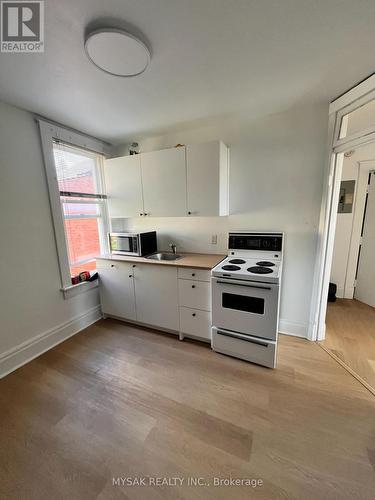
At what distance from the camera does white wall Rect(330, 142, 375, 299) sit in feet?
9.20

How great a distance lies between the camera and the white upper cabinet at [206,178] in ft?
6.73

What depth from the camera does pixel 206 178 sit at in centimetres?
211

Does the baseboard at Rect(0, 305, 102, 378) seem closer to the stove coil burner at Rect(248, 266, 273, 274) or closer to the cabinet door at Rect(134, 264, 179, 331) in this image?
the cabinet door at Rect(134, 264, 179, 331)

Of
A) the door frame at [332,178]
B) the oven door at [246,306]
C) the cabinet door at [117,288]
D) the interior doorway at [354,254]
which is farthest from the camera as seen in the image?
the interior doorway at [354,254]

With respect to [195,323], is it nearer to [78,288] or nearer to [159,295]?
[159,295]

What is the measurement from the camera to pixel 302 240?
2.17m

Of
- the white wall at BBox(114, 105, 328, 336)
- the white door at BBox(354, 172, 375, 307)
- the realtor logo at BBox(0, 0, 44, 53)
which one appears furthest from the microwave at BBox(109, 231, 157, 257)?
the white door at BBox(354, 172, 375, 307)

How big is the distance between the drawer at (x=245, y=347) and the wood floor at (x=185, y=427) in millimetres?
82

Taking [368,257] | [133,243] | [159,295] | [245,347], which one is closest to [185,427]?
[245,347]

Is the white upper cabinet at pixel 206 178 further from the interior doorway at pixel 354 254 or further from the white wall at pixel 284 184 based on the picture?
the interior doorway at pixel 354 254

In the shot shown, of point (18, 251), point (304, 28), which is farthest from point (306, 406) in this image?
point (18, 251)

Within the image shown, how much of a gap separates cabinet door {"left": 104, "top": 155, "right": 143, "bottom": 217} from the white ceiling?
1.66 ft

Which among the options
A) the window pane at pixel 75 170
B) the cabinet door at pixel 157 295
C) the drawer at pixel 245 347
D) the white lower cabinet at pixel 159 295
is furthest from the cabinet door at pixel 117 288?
the drawer at pixel 245 347

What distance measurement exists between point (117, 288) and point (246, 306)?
5.23 ft
